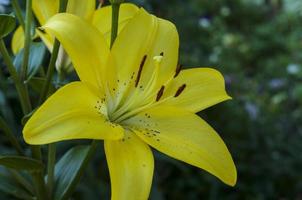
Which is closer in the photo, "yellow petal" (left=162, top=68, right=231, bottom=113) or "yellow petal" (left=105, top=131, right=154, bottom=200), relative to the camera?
"yellow petal" (left=105, top=131, right=154, bottom=200)

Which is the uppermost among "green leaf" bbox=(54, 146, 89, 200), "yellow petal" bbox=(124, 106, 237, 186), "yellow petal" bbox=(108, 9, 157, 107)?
"yellow petal" bbox=(108, 9, 157, 107)

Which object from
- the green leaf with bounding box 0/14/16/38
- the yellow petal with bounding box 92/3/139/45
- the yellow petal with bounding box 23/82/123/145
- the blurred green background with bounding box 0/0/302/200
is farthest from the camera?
the blurred green background with bounding box 0/0/302/200

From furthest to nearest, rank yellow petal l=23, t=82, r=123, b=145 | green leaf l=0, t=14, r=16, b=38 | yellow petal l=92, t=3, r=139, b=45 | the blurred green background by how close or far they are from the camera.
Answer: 1. the blurred green background
2. yellow petal l=92, t=3, r=139, b=45
3. green leaf l=0, t=14, r=16, b=38
4. yellow petal l=23, t=82, r=123, b=145

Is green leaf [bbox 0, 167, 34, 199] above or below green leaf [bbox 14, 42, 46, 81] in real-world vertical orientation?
below

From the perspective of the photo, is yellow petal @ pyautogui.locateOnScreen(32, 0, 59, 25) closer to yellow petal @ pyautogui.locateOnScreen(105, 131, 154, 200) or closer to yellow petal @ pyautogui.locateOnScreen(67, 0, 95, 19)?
yellow petal @ pyautogui.locateOnScreen(67, 0, 95, 19)

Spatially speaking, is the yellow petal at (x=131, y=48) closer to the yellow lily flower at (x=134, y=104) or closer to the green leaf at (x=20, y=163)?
the yellow lily flower at (x=134, y=104)

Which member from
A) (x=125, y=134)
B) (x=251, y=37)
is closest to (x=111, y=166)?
(x=125, y=134)

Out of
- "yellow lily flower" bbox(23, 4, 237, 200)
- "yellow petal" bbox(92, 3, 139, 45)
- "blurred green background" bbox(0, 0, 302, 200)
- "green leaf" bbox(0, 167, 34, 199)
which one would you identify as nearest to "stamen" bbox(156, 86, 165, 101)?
"yellow lily flower" bbox(23, 4, 237, 200)
